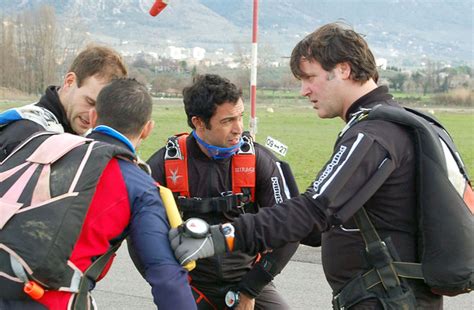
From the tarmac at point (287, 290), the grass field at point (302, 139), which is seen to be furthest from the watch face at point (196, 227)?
the grass field at point (302, 139)

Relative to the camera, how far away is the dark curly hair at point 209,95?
4105 millimetres

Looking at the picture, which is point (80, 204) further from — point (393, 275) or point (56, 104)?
point (56, 104)

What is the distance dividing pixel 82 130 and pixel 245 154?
95cm

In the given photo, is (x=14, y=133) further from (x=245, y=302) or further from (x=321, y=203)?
(x=321, y=203)

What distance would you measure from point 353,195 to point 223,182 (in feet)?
3.81

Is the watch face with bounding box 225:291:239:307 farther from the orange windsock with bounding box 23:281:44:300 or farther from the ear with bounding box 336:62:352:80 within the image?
the orange windsock with bounding box 23:281:44:300

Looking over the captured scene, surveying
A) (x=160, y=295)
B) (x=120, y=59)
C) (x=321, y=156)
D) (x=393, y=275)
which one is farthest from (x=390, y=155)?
(x=321, y=156)

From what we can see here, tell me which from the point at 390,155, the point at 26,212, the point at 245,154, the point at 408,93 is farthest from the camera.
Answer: the point at 408,93

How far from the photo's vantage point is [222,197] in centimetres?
396

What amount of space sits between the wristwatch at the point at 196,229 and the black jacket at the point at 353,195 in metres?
0.15

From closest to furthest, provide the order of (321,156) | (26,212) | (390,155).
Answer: (26,212)
(390,155)
(321,156)

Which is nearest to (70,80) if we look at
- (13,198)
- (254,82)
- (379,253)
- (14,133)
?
(14,133)

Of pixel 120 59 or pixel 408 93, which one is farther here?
pixel 408 93

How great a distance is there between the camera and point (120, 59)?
4.18 metres
